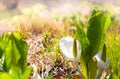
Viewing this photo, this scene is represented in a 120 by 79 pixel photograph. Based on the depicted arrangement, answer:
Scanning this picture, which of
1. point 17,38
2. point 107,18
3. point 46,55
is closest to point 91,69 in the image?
point 107,18

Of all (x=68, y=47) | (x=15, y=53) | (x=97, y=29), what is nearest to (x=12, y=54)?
(x=15, y=53)

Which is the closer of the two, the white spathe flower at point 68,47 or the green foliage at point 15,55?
the green foliage at point 15,55

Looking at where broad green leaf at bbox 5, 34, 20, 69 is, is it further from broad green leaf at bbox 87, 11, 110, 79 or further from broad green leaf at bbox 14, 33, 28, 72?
broad green leaf at bbox 87, 11, 110, 79

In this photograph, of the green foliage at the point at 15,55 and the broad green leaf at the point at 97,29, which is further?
the broad green leaf at the point at 97,29

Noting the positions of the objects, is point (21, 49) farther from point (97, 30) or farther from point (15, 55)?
point (97, 30)

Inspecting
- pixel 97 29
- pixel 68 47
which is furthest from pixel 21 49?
pixel 97 29

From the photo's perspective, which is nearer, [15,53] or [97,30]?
[15,53]

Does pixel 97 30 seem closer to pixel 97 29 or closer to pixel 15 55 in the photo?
pixel 97 29

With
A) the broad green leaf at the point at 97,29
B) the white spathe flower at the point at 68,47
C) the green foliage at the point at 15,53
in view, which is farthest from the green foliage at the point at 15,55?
the broad green leaf at the point at 97,29

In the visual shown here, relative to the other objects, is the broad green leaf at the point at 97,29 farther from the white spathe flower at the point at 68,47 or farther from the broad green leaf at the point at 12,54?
the broad green leaf at the point at 12,54

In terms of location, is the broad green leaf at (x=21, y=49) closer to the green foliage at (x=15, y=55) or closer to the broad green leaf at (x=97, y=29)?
the green foliage at (x=15, y=55)

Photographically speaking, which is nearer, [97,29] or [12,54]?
[12,54]
